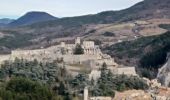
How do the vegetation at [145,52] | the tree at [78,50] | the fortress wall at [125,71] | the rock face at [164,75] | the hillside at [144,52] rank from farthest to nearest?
the vegetation at [145,52]
the hillside at [144,52]
the rock face at [164,75]
the tree at [78,50]
the fortress wall at [125,71]

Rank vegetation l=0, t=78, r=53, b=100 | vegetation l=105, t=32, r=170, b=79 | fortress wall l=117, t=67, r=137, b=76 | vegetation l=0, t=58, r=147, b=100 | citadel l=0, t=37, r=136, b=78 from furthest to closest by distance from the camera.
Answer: vegetation l=105, t=32, r=170, b=79 → citadel l=0, t=37, r=136, b=78 → fortress wall l=117, t=67, r=137, b=76 → vegetation l=0, t=58, r=147, b=100 → vegetation l=0, t=78, r=53, b=100

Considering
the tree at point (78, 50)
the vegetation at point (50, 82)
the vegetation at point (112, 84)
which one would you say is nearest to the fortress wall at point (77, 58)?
the tree at point (78, 50)

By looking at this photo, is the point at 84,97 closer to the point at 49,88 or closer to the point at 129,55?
the point at 49,88

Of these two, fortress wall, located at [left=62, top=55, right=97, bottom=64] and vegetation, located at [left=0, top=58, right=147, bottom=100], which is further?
fortress wall, located at [left=62, top=55, right=97, bottom=64]

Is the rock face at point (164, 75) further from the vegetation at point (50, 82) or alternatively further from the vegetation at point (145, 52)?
the vegetation at point (50, 82)

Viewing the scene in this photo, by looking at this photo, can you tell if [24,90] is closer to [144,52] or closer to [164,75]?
[164,75]

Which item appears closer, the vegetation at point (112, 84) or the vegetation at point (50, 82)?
the vegetation at point (50, 82)

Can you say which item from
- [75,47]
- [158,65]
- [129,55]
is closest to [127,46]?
[129,55]

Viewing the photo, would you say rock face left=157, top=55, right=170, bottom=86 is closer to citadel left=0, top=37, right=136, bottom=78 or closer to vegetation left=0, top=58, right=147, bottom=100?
citadel left=0, top=37, right=136, bottom=78

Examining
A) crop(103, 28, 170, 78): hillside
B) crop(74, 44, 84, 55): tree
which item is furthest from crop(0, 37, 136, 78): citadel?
crop(103, 28, 170, 78): hillside
